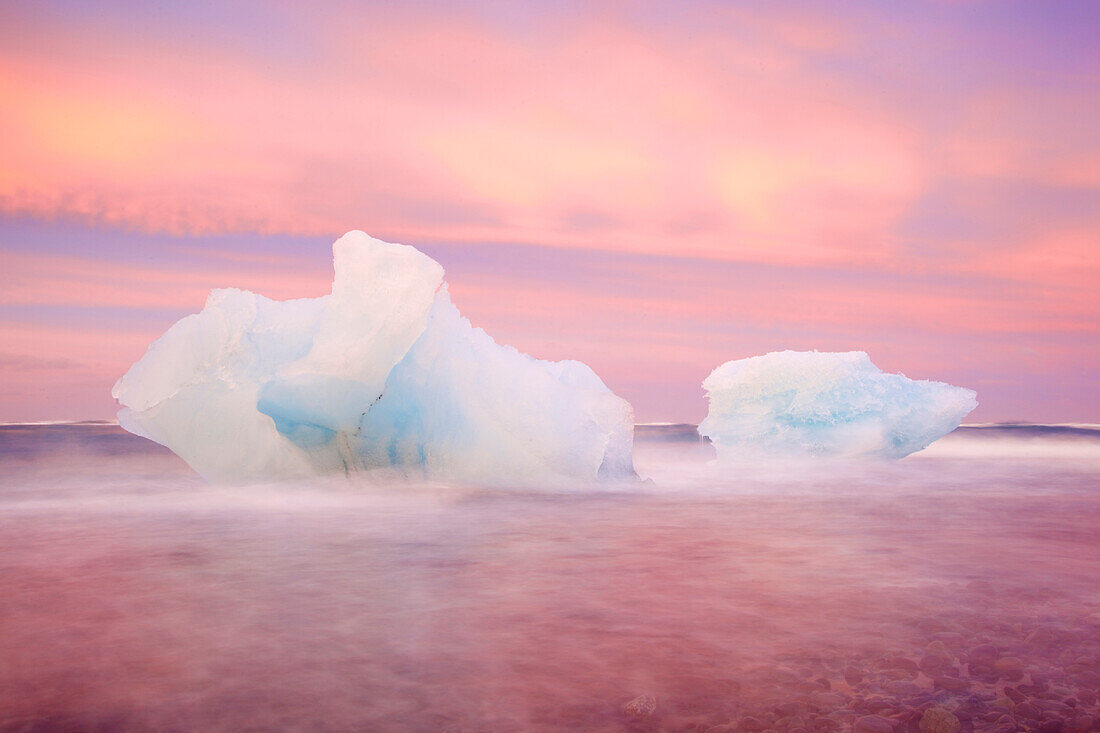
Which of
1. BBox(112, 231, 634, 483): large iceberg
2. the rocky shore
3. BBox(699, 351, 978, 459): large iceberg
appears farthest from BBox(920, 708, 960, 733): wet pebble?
BBox(699, 351, 978, 459): large iceberg

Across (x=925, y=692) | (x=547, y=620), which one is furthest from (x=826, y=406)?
(x=925, y=692)

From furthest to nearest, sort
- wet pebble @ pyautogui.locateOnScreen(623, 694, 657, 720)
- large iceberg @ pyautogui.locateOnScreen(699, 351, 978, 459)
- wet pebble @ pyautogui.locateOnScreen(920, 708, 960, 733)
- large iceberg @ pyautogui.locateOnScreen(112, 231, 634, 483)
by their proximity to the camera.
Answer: large iceberg @ pyautogui.locateOnScreen(699, 351, 978, 459) → large iceberg @ pyautogui.locateOnScreen(112, 231, 634, 483) → wet pebble @ pyautogui.locateOnScreen(623, 694, 657, 720) → wet pebble @ pyautogui.locateOnScreen(920, 708, 960, 733)

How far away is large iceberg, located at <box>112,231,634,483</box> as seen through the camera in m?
10.2

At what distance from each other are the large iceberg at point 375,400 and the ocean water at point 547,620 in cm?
228

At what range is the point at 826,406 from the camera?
54.1ft

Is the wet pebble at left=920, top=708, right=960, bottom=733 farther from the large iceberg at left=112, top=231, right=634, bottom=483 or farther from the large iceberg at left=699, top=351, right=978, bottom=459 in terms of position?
the large iceberg at left=699, top=351, right=978, bottom=459

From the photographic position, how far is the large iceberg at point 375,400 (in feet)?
33.5

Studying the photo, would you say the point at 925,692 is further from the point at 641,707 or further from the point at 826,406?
the point at 826,406

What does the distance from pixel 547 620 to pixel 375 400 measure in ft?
21.4

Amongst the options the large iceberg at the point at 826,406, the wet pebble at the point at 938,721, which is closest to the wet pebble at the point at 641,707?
the wet pebble at the point at 938,721

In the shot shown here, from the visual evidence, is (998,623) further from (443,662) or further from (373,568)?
(373,568)

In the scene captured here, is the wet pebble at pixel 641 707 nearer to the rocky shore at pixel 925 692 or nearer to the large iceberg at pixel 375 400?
the rocky shore at pixel 925 692

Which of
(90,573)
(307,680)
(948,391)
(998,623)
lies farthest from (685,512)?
(948,391)

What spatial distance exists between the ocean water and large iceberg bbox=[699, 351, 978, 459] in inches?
324
